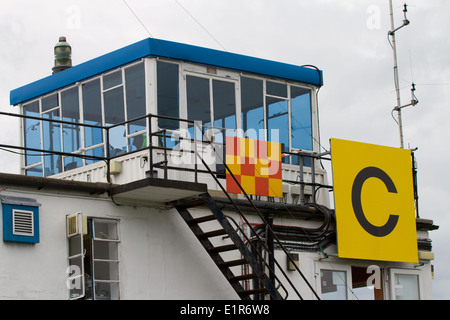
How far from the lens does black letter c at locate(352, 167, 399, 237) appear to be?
2012cm

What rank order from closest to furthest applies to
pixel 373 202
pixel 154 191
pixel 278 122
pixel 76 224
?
pixel 76 224 < pixel 154 191 < pixel 373 202 < pixel 278 122

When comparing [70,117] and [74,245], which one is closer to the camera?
[74,245]

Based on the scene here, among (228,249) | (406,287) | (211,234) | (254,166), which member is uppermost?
(254,166)

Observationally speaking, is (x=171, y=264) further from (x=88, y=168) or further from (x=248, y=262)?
(x=88, y=168)

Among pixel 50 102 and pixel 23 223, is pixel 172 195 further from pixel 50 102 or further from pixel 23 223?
pixel 50 102

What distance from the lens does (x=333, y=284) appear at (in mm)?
20125

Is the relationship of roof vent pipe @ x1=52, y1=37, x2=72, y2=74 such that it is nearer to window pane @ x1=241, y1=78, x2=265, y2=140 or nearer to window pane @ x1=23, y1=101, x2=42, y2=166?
window pane @ x1=23, y1=101, x2=42, y2=166

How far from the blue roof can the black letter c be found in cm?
283

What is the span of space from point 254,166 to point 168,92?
2.30 metres

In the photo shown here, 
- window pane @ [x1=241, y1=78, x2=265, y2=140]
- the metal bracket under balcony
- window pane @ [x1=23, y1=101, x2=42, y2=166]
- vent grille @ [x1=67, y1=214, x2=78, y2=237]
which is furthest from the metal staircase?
window pane @ [x1=23, y1=101, x2=42, y2=166]

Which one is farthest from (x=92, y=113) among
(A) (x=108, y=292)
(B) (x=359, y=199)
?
(B) (x=359, y=199)

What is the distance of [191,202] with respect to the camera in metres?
17.7
